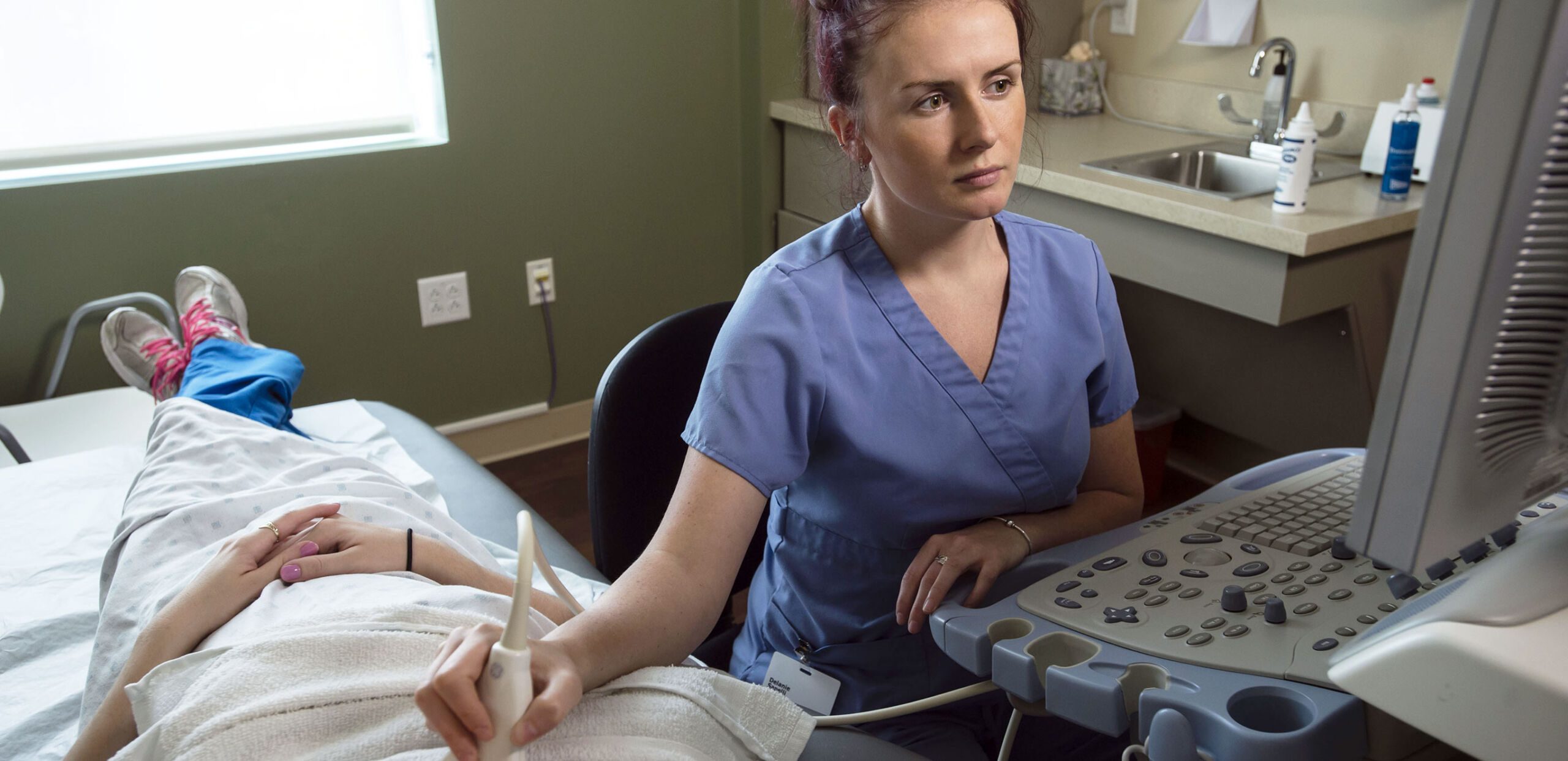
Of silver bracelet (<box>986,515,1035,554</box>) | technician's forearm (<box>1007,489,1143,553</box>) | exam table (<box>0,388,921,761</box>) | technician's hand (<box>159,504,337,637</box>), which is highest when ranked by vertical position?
silver bracelet (<box>986,515,1035,554</box>)

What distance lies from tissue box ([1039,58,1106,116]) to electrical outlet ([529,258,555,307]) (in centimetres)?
132

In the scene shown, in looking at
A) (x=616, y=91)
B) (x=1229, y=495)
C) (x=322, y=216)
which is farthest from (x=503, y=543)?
(x=616, y=91)

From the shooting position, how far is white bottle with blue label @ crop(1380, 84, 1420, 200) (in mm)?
1919

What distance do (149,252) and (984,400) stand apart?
2.02m

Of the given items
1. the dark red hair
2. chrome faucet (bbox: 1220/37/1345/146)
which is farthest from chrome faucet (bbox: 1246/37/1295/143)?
the dark red hair

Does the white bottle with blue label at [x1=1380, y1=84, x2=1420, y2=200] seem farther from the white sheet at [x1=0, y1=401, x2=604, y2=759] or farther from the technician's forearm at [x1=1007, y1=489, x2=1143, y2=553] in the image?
the white sheet at [x1=0, y1=401, x2=604, y2=759]

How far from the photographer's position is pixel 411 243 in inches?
103

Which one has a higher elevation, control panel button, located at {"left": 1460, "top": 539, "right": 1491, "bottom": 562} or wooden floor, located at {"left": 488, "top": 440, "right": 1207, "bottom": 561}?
control panel button, located at {"left": 1460, "top": 539, "right": 1491, "bottom": 562}

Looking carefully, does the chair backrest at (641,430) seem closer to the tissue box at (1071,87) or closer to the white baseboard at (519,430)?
the white baseboard at (519,430)

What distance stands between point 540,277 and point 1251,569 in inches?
89.8

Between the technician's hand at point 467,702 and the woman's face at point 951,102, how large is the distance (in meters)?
0.55

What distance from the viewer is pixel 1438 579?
650 mm

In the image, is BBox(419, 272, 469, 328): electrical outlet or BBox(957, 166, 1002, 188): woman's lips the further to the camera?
BBox(419, 272, 469, 328): electrical outlet

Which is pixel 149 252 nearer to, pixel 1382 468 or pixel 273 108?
pixel 273 108
